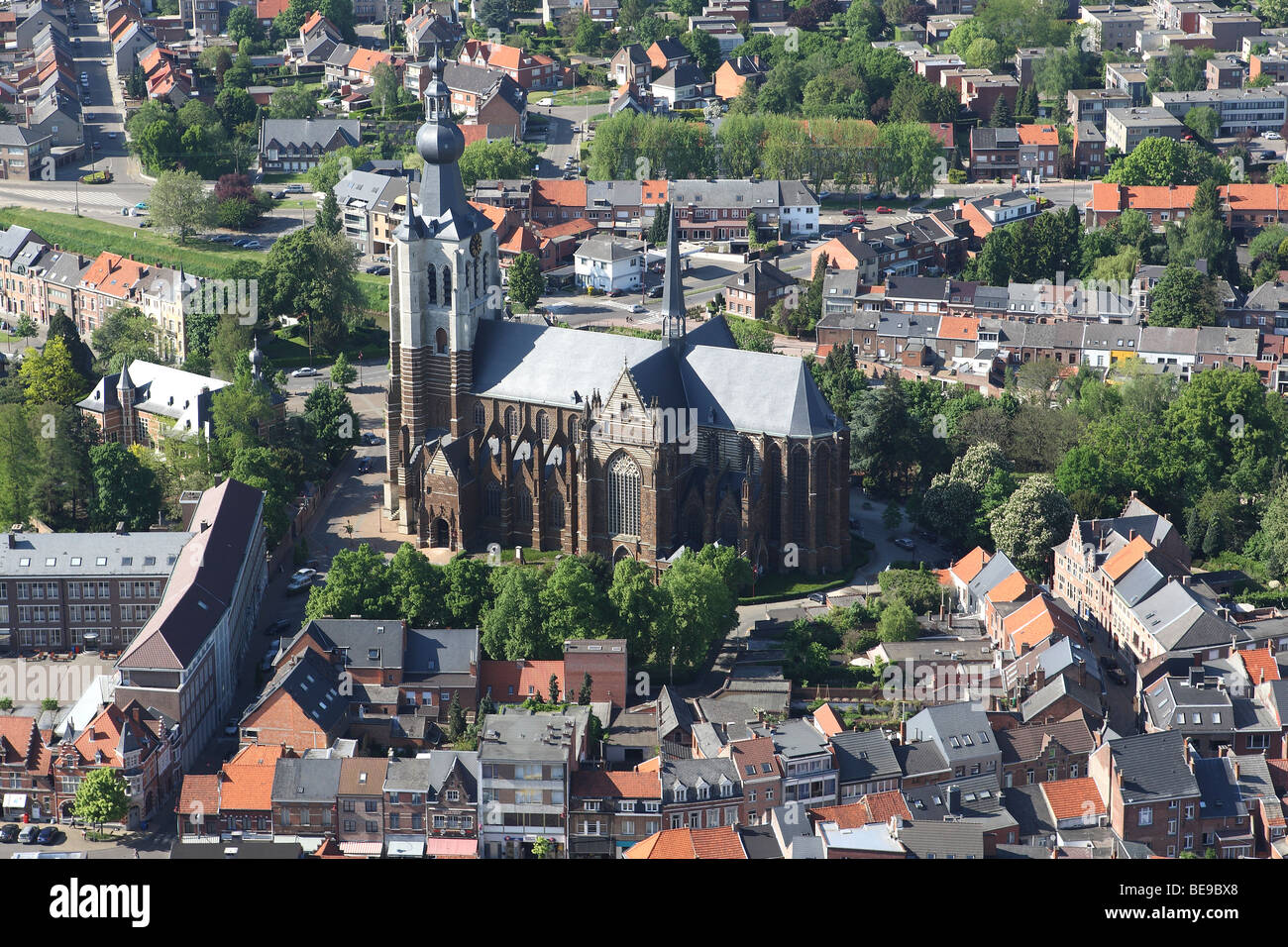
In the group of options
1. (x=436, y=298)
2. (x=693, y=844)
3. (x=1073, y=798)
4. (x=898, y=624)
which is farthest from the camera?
(x=436, y=298)

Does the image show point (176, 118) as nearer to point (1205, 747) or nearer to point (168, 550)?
point (168, 550)

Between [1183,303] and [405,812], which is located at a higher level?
[1183,303]

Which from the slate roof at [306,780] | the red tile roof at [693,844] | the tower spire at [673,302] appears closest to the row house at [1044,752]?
the red tile roof at [693,844]

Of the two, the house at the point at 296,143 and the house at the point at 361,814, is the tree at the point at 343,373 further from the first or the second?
the house at the point at 361,814

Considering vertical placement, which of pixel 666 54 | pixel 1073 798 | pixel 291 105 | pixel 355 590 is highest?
pixel 666 54

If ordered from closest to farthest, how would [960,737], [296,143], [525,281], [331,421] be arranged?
[960,737] → [331,421] → [525,281] → [296,143]

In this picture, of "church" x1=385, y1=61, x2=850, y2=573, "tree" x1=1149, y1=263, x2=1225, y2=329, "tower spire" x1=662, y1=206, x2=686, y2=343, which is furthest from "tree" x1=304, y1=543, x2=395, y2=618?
"tree" x1=1149, y1=263, x2=1225, y2=329

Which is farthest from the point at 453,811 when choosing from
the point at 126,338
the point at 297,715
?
the point at 126,338

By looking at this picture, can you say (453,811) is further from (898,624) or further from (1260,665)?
(1260,665)

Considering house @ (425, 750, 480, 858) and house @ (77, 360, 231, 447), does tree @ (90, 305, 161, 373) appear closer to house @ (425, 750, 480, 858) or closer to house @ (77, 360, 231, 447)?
house @ (77, 360, 231, 447)
